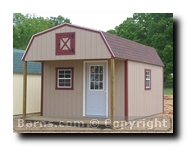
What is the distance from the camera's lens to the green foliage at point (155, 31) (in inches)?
758

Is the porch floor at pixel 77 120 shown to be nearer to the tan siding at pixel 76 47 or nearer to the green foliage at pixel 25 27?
the tan siding at pixel 76 47

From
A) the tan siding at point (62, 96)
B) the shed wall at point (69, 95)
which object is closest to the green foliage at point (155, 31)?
the shed wall at point (69, 95)

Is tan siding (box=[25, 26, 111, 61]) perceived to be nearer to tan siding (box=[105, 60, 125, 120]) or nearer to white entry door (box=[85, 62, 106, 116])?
white entry door (box=[85, 62, 106, 116])

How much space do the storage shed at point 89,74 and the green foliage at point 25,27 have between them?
38.2 feet

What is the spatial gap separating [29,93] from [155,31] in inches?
412

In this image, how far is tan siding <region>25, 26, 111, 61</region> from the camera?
1044cm

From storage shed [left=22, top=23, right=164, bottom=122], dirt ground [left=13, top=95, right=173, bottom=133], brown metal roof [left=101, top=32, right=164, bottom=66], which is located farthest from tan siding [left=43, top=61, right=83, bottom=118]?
brown metal roof [left=101, top=32, right=164, bottom=66]

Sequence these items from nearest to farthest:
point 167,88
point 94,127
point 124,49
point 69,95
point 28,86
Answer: point 94,127 → point 124,49 → point 69,95 → point 28,86 → point 167,88

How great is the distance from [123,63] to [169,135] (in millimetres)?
3055

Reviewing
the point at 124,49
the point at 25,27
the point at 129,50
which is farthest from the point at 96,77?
the point at 25,27

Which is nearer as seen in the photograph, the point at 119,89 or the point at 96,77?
the point at 119,89

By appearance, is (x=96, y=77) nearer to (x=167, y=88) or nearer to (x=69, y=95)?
(x=69, y=95)

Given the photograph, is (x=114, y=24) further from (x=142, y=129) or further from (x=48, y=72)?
(x=142, y=129)

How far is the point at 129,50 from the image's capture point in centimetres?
1194
